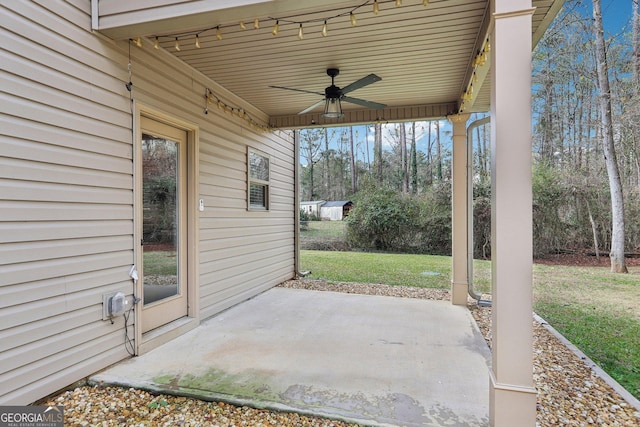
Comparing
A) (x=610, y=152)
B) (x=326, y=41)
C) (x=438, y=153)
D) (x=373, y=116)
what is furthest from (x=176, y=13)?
(x=438, y=153)

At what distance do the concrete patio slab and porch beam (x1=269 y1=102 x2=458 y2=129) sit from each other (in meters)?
2.88

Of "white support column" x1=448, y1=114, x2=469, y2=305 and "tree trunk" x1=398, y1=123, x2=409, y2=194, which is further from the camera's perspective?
"tree trunk" x1=398, y1=123, x2=409, y2=194

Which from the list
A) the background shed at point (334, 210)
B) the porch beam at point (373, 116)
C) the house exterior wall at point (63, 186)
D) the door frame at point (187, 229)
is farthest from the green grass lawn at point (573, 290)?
the background shed at point (334, 210)

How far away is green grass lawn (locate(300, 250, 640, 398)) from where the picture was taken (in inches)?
133

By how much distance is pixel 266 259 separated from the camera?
5562 mm

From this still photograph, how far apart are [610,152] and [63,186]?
1011 centimetres

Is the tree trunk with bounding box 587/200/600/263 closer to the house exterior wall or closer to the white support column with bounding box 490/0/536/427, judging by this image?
the white support column with bounding box 490/0/536/427

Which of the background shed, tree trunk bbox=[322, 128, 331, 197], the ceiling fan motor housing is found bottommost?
the background shed

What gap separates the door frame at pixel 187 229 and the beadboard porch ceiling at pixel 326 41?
2.27 feet

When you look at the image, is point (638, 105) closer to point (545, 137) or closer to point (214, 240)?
point (545, 137)

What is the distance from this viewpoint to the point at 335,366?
2.71 m

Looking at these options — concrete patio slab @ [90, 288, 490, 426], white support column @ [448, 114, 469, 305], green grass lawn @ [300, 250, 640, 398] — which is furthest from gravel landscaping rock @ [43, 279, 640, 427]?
white support column @ [448, 114, 469, 305]

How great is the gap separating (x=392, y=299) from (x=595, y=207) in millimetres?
7490

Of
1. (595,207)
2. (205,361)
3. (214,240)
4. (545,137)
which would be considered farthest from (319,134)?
(205,361)
